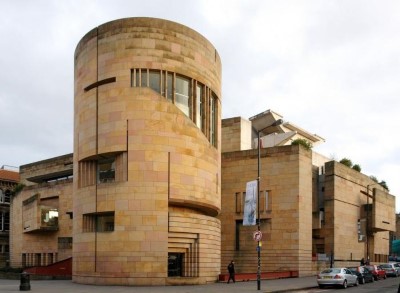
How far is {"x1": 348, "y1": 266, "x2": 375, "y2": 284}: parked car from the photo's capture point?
40434 millimetres

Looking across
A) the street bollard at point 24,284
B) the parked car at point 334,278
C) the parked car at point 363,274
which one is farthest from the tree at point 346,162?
the street bollard at point 24,284

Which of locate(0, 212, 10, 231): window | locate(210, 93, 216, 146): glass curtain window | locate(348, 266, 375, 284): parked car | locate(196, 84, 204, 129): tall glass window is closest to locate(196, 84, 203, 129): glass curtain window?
locate(196, 84, 204, 129): tall glass window

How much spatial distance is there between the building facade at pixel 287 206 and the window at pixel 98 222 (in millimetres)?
14119

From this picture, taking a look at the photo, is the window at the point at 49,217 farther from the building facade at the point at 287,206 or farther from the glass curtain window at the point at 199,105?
the glass curtain window at the point at 199,105

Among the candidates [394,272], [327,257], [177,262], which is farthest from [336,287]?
[394,272]

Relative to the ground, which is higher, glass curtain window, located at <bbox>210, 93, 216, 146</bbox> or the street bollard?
glass curtain window, located at <bbox>210, 93, 216, 146</bbox>

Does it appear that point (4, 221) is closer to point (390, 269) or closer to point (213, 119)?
point (213, 119)

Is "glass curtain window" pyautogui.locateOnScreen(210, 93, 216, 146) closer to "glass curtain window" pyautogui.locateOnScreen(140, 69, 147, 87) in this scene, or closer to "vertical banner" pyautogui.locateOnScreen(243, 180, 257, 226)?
"glass curtain window" pyautogui.locateOnScreen(140, 69, 147, 87)

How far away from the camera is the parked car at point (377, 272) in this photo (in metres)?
46.2

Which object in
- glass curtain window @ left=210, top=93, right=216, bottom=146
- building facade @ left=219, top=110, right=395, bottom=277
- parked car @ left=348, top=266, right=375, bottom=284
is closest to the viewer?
glass curtain window @ left=210, top=93, right=216, bottom=146

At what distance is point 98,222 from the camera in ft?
115

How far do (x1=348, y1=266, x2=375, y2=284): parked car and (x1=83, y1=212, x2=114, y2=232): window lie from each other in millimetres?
17981

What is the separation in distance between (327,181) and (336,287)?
812 inches

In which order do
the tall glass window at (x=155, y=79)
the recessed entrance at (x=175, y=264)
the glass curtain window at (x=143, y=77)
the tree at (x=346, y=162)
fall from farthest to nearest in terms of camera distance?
the tree at (x=346, y=162)
the tall glass window at (x=155, y=79)
the glass curtain window at (x=143, y=77)
the recessed entrance at (x=175, y=264)
